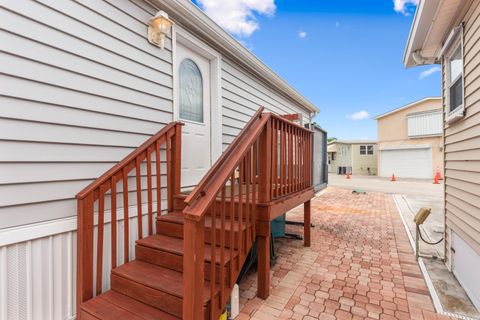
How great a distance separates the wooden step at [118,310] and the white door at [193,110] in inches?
63.2

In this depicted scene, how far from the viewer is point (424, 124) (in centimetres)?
1571

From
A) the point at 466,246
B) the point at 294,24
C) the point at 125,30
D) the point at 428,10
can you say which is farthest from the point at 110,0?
the point at 294,24

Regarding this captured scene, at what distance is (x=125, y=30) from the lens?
8.47 ft

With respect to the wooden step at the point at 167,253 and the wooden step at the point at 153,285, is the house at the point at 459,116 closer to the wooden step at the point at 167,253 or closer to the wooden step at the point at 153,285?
the wooden step at the point at 167,253

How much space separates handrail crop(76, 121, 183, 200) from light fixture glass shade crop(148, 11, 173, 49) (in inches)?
40.0

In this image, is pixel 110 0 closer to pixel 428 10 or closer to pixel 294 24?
pixel 428 10

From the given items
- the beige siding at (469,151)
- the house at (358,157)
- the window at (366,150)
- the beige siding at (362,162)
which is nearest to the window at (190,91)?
the beige siding at (469,151)

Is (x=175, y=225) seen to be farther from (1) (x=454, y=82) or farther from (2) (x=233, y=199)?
(1) (x=454, y=82)

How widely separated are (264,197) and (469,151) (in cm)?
223

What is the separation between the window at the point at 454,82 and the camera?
120 inches

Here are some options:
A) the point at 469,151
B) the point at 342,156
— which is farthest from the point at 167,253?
the point at 342,156

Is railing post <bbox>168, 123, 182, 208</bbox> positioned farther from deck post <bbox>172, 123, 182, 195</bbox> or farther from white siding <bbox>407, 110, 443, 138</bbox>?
white siding <bbox>407, 110, 443, 138</bbox>

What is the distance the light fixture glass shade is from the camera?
2777mm

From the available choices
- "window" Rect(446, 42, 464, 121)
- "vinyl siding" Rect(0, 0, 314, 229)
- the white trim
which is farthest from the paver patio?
the white trim
